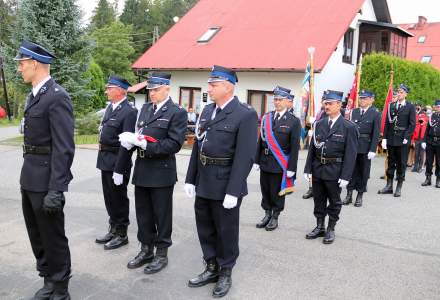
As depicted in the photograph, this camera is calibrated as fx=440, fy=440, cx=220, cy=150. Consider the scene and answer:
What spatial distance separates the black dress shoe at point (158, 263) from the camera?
448cm

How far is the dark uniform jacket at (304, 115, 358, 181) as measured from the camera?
5662 mm

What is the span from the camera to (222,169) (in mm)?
4121

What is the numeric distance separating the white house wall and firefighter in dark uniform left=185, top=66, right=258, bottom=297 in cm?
1412

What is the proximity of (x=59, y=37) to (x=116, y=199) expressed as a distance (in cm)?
1428

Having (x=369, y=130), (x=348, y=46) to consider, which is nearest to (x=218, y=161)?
(x=369, y=130)

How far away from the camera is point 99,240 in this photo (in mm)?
5316

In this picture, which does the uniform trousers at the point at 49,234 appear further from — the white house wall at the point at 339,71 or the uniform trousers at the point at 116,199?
the white house wall at the point at 339,71

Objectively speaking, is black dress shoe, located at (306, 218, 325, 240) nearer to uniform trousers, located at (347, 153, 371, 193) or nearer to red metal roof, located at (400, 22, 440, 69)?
uniform trousers, located at (347, 153, 371, 193)

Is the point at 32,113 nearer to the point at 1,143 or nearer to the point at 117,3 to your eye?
the point at 1,143

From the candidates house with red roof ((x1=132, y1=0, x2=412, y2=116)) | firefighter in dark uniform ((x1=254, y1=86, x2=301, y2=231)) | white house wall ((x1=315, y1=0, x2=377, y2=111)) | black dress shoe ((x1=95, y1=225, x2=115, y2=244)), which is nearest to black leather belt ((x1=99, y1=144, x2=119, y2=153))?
black dress shoe ((x1=95, y1=225, x2=115, y2=244))

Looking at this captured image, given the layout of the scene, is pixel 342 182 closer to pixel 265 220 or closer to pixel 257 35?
pixel 265 220

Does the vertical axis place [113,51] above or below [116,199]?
above

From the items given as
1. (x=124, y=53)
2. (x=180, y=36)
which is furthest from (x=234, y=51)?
(x=124, y=53)

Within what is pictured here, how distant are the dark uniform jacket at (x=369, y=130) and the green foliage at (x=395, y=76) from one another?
353 inches
